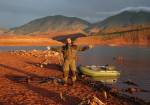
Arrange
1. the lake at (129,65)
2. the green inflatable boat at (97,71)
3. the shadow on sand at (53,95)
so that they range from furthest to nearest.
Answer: the green inflatable boat at (97,71) → the lake at (129,65) → the shadow on sand at (53,95)

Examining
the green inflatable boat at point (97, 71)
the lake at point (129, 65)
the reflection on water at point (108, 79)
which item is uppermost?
the green inflatable boat at point (97, 71)

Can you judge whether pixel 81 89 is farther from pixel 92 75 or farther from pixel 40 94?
pixel 92 75

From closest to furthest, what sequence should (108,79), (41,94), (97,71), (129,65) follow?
(41,94) → (97,71) → (108,79) → (129,65)

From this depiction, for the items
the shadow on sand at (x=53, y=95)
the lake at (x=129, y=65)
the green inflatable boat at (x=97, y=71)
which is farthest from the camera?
the green inflatable boat at (x=97, y=71)

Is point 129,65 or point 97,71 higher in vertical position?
point 97,71

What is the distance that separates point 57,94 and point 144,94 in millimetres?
6656

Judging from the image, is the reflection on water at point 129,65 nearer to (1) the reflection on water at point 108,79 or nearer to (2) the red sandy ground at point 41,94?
(1) the reflection on water at point 108,79

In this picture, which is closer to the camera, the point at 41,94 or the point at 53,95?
the point at 53,95

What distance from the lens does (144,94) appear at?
63.3ft

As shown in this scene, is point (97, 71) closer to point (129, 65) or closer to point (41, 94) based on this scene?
point (41, 94)

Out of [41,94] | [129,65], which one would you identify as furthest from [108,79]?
[129,65]

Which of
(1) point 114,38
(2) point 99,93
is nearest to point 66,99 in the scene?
(2) point 99,93

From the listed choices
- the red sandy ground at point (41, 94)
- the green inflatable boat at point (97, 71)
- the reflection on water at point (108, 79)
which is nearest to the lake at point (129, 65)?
the reflection on water at point (108, 79)

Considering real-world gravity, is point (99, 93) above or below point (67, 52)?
below
